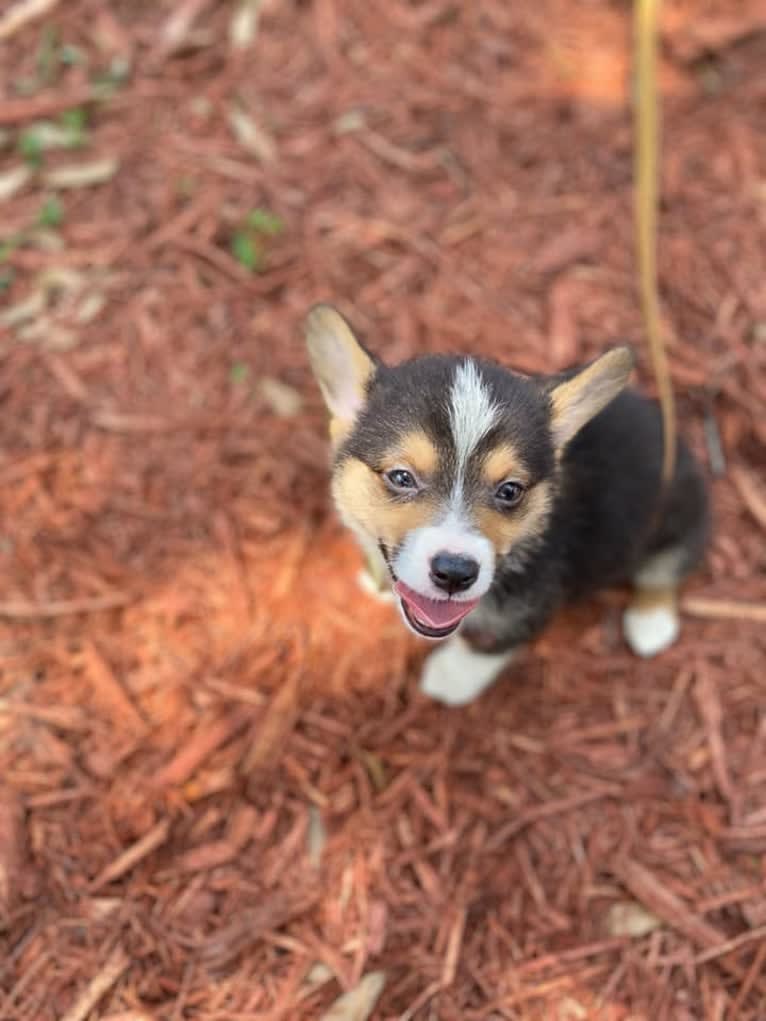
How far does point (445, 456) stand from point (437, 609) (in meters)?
0.54

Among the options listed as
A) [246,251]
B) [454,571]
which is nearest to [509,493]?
[454,571]

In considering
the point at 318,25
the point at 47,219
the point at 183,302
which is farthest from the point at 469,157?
the point at 47,219

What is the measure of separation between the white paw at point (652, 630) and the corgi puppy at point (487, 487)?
35 centimetres

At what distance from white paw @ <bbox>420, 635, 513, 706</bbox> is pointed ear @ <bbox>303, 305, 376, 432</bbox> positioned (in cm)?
115

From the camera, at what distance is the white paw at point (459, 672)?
12.5 feet

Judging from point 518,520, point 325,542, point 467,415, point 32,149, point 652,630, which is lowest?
point 652,630

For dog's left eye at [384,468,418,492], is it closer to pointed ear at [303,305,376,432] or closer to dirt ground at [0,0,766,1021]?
pointed ear at [303,305,376,432]

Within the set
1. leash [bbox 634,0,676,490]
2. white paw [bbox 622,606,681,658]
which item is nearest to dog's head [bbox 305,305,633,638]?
leash [bbox 634,0,676,490]

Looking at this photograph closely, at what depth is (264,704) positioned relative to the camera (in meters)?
3.90

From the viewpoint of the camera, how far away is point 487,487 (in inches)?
116

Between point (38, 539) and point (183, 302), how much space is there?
1.54 meters

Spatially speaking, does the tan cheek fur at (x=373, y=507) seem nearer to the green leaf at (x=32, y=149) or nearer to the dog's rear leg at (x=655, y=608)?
the dog's rear leg at (x=655, y=608)

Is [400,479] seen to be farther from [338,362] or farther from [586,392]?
[586,392]

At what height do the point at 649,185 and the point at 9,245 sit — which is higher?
the point at 9,245
